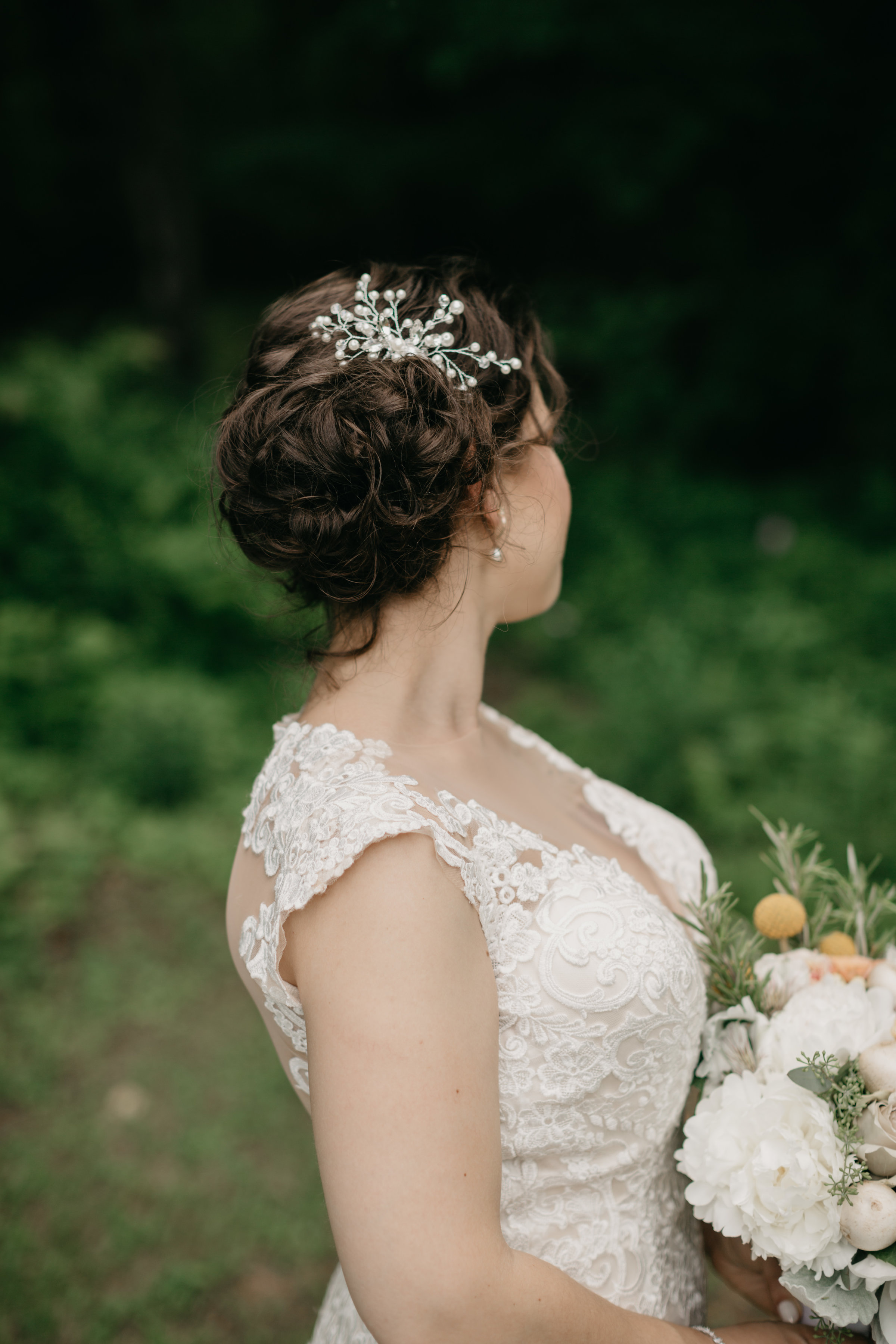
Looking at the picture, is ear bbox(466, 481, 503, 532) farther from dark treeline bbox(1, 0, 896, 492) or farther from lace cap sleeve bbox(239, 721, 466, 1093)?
dark treeline bbox(1, 0, 896, 492)

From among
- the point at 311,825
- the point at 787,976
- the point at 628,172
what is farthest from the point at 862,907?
the point at 628,172

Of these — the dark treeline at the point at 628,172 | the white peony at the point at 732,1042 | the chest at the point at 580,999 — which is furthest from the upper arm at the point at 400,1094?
the dark treeline at the point at 628,172

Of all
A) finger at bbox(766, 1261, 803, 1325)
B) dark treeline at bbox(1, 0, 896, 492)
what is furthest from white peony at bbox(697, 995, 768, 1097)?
dark treeline at bbox(1, 0, 896, 492)

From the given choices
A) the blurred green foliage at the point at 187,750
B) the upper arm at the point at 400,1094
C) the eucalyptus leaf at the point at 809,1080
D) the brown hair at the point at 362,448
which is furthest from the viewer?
the blurred green foliage at the point at 187,750

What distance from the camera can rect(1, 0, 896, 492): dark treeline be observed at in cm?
695

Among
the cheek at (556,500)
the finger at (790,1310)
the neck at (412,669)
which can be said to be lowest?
the finger at (790,1310)

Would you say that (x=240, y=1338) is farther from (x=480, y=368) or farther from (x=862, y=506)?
Result: (x=862, y=506)

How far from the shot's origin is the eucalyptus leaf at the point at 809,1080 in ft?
4.39

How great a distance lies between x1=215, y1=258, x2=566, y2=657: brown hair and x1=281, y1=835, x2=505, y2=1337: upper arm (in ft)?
1.69

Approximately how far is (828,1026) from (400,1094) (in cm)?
67

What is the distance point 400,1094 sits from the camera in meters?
1.11

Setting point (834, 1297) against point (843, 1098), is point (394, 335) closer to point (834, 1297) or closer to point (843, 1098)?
point (843, 1098)

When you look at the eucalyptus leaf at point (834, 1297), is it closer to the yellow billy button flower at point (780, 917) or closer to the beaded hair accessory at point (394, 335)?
the yellow billy button flower at point (780, 917)

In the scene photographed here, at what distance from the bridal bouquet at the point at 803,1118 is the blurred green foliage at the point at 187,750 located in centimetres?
99
